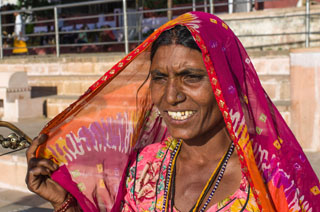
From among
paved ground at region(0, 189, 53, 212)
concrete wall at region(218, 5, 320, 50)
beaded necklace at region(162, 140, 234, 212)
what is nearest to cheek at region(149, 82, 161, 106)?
beaded necklace at region(162, 140, 234, 212)

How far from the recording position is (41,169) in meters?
1.86

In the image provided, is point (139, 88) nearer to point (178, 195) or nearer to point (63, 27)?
point (178, 195)

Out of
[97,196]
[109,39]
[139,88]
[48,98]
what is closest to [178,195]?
[97,196]

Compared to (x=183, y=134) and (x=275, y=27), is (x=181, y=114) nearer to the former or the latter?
(x=183, y=134)

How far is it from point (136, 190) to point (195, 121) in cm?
45

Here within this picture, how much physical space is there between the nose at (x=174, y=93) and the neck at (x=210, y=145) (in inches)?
9.0

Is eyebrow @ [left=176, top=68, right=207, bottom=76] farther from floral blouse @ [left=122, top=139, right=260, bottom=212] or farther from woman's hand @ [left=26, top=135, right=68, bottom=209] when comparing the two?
woman's hand @ [left=26, top=135, right=68, bottom=209]

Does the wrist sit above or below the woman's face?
below

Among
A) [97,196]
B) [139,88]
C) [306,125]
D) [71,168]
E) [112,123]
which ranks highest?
[139,88]

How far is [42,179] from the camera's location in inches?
73.7

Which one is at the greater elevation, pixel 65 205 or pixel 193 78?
pixel 193 78

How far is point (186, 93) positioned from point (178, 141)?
406mm

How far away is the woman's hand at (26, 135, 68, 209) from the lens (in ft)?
6.03

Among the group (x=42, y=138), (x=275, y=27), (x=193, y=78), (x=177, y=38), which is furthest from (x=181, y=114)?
(x=275, y=27)
